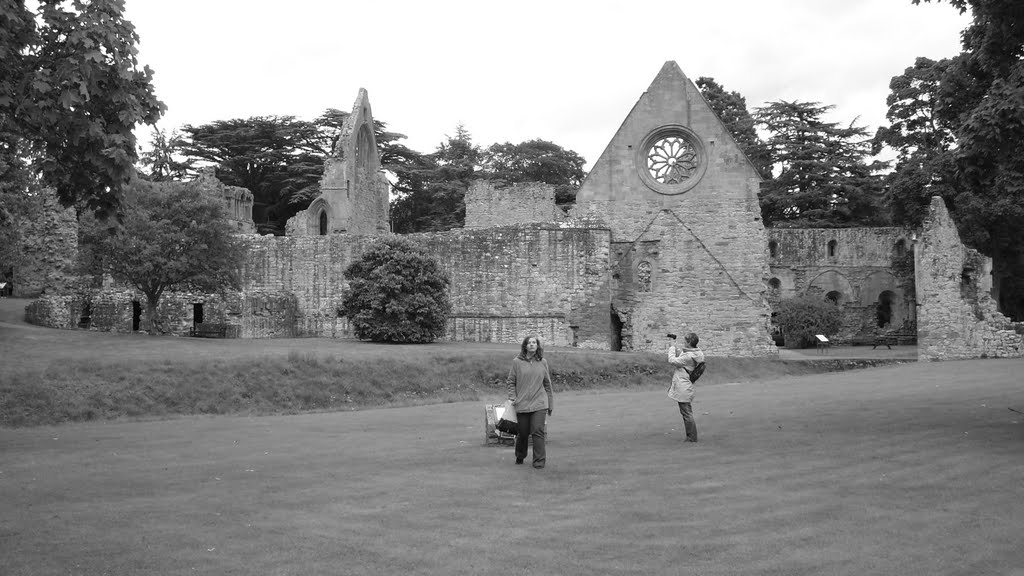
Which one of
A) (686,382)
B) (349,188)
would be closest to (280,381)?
(686,382)

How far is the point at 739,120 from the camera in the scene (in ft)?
189

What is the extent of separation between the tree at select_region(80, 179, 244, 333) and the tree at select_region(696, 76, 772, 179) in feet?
125

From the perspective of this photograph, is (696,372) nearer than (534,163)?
Yes

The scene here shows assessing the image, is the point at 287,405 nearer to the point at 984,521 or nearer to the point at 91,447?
the point at 91,447

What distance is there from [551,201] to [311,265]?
1460 cm

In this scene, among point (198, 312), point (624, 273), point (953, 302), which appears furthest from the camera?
point (624, 273)

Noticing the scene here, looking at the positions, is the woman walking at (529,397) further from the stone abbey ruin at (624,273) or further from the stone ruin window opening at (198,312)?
the stone ruin window opening at (198,312)

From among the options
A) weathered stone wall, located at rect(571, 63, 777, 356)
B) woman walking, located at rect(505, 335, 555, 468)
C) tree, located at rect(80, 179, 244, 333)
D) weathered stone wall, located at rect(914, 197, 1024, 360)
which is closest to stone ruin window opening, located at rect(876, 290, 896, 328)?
weathered stone wall, located at rect(914, 197, 1024, 360)

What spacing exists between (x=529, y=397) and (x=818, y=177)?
48675 mm

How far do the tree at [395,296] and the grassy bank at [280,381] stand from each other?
7.24 ft

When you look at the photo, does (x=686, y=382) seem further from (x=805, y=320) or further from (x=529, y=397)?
(x=805, y=320)

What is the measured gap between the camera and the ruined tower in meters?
39.7

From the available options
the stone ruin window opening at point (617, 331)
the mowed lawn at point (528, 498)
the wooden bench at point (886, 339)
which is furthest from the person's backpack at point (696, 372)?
the wooden bench at point (886, 339)

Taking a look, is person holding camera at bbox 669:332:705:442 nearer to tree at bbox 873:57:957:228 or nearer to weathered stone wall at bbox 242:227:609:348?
weathered stone wall at bbox 242:227:609:348
